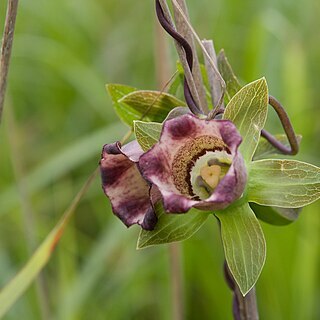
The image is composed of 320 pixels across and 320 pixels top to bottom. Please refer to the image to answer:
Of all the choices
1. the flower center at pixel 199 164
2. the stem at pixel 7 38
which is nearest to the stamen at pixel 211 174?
the flower center at pixel 199 164

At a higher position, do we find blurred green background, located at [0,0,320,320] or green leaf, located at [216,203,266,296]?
green leaf, located at [216,203,266,296]

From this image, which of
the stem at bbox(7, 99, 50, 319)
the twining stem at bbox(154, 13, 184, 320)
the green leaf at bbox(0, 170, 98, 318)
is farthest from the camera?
the twining stem at bbox(154, 13, 184, 320)

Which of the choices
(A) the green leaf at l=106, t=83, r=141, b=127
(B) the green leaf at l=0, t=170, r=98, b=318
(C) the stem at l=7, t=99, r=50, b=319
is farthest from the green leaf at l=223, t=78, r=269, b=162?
(C) the stem at l=7, t=99, r=50, b=319

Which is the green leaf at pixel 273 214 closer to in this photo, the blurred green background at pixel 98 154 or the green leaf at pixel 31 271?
the green leaf at pixel 31 271

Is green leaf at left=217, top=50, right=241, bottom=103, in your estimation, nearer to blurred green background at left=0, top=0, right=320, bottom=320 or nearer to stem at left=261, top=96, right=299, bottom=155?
stem at left=261, top=96, right=299, bottom=155

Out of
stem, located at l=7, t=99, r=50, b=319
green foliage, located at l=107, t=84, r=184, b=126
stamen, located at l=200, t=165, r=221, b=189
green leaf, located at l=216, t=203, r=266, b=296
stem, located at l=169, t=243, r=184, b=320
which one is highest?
Answer: green foliage, located at l=107, t=84, r=184, b=126

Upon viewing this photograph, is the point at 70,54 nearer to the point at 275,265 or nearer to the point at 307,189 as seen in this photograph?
the point at 275,265
